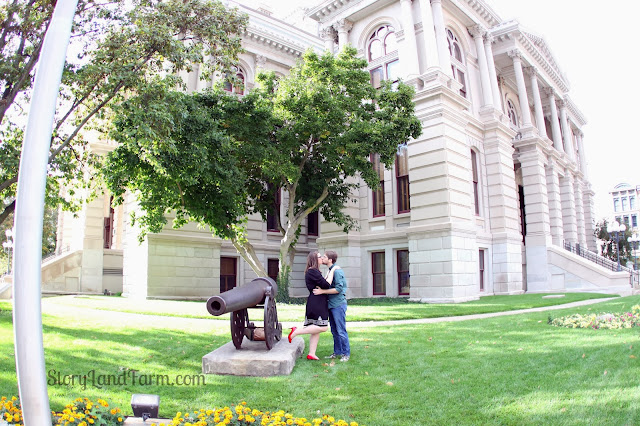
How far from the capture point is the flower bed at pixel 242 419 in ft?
16.1

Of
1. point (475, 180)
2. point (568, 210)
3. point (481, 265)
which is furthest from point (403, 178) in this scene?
point (568, 210)

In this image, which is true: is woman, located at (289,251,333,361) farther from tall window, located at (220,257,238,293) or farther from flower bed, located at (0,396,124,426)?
tall window, located at (220,257,238,293)

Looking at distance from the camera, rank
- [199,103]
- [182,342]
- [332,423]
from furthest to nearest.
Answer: [199,103]
[182,342]
[332,423]

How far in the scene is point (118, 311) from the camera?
660 inches

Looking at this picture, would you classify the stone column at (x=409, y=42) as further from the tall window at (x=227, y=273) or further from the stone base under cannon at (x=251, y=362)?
the stone base under cannon at (x=251, y=362)

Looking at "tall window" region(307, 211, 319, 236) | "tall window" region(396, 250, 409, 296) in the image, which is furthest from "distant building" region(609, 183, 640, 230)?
"tall window" region(396, 250, 409, 296)

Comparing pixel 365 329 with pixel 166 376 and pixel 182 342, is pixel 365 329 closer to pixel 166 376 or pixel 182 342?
pixel 182 342

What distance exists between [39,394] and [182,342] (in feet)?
20.4

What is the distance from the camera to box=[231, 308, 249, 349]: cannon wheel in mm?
7575

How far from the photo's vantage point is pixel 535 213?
30031 mm

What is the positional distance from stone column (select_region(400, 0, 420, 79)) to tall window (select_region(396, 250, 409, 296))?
920 cm

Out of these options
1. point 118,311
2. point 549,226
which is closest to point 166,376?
point 118,311

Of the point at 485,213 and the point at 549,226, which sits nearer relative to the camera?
the point at 485,213

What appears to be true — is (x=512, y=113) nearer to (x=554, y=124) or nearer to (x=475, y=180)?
(x=554, y=124)
